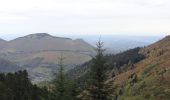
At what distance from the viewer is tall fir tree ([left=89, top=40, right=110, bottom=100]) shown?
26.2m

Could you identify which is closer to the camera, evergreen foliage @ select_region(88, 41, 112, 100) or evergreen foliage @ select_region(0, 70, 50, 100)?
evergreen foliage @ select_region(88, 41, 112, 100)

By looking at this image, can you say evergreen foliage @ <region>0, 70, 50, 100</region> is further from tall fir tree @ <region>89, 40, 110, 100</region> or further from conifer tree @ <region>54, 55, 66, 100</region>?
tall fir tree @ <region>89, 40, 110, 100</region>

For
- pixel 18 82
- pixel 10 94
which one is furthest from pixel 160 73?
pixel 10 94

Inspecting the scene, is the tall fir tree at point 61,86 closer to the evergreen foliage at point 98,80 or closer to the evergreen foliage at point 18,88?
the evergreen foliage at point 98,80

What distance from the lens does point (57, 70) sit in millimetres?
29266

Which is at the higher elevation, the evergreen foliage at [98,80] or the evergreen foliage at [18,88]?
the evergreen foliage at [98,80]

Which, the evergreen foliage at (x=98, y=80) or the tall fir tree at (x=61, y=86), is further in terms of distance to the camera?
the tall fir tree at (x=61, y=86)

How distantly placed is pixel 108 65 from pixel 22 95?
80.9 metres

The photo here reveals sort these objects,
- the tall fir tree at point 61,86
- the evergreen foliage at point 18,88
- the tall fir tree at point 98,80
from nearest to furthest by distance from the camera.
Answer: the tall fir tree at point 98,80 → the tall fir tree at point 61,86 → the evergreen foliage at point 18,88

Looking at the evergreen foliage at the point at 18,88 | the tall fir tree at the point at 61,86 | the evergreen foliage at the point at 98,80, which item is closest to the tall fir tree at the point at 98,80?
the evergreen foliage at the point at 98,80

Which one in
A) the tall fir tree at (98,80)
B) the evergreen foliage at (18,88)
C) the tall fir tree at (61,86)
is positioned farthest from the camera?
the evergreen foliage at (18,88)

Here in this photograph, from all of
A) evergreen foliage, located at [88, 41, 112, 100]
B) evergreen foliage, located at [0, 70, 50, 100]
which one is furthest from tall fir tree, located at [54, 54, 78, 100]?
evergreen foliage, located at [0, 70, 50, 100]

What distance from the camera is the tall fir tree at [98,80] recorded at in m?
26.2

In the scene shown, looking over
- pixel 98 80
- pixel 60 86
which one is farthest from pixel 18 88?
pixel 98 80
